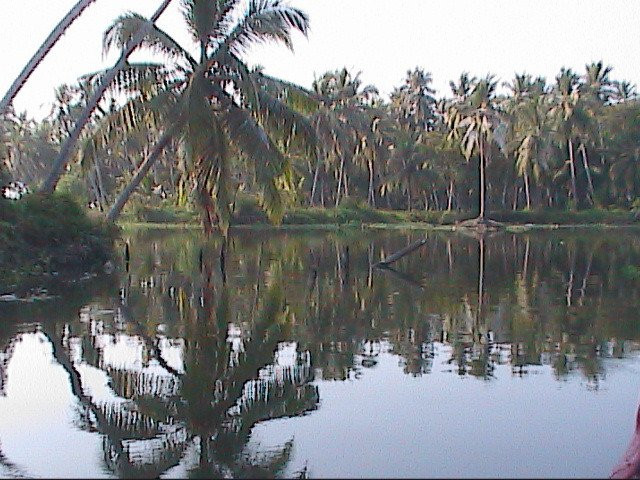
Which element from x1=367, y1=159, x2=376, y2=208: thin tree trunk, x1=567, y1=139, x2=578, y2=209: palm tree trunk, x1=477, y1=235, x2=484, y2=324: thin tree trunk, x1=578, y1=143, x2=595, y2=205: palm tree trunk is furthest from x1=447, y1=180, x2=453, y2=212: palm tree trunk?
x1=477, y1=235, x2=484, y2=324: thin tree trunk

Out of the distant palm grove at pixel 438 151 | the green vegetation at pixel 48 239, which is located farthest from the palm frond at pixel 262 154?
the distant palm grove at pixel 438 151

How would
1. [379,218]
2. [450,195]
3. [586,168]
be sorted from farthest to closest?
1. [450,195]
2. [586,168]
3. [379,218]

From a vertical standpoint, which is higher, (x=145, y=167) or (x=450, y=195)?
(x=450, y=195)

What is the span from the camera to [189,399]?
880 centimetres

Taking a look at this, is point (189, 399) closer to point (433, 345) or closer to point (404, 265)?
point (433, 345)

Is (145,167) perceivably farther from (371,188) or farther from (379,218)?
(371,188)

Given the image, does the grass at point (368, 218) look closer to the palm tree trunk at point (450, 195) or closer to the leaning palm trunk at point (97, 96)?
the palm tree trunk at point (450, 195)

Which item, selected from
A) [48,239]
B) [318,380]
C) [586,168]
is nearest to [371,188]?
[586,168]

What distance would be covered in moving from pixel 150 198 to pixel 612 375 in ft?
190

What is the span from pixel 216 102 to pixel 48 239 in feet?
18.8

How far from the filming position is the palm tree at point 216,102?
20.3 m

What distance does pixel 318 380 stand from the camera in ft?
32.2

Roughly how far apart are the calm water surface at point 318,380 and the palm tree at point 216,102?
9.63ft

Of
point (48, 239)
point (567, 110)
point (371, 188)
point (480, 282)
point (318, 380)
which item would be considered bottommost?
point (318, 380)
